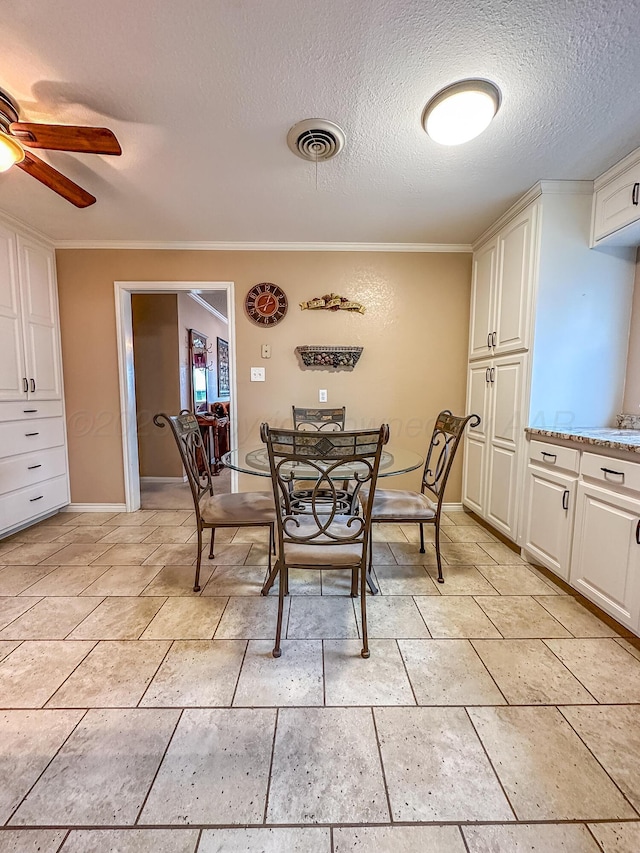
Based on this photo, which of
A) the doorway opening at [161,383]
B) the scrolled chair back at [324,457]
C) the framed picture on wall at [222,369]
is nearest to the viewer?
the scrolled chair back at [324,457]

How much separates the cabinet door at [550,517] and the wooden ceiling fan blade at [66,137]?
264 cm

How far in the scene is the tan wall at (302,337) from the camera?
2996 mm

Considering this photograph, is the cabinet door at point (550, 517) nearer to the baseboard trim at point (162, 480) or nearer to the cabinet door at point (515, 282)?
the cabinet door at point (515, 282)

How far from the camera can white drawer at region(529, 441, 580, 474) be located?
71.2 inches

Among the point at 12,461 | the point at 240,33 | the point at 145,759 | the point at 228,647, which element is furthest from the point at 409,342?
the point at 12,461

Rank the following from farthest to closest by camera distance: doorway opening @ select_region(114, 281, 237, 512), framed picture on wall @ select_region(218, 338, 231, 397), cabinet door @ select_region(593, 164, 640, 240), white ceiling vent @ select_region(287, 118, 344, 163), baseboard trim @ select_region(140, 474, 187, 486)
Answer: framed picture on wall @ select_region(218, 338, 231, 397), baseboard trim @ select_region(140, 474, 187, 486), doorway opening @ select_region(114, 281, 237, 512), cabinet door @ select_region(593, 164, 640, 240), white ceiling vent @ select_region(287, 118, 344, 163)

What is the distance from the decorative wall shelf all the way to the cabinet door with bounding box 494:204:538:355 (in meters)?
1.09

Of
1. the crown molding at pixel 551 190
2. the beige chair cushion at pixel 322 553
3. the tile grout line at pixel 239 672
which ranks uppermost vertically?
the crown molding at pixel 551 190

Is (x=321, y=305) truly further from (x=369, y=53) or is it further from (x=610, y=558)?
(x=610, y=558)

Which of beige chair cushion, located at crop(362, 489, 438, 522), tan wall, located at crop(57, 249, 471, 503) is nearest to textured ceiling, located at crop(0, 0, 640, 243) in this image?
tan wall, located at crop(57, 249, 471, 503)

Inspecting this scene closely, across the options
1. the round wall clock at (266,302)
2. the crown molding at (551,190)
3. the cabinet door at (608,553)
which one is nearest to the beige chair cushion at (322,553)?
the cabinet door at (608,553)

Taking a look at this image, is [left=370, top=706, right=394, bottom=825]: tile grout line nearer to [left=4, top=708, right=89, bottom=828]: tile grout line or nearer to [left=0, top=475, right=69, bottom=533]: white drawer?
[left=4, top=708, right=89, bottom=828]: tile grout line

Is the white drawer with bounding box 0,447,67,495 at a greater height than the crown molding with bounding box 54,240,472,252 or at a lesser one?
lesser

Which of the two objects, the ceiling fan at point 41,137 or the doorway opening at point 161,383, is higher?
the ceiling fan at point 41,137
